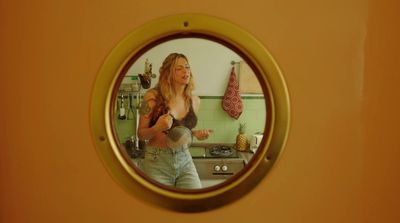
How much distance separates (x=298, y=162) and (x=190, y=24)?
286 mm

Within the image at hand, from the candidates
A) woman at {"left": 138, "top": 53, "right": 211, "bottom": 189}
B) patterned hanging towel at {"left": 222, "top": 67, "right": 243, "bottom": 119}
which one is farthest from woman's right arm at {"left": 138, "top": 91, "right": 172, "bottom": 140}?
patterned hanging towel at {"left": 222, "top": 67, "right": 243, "bottom": 119}

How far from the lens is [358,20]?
1.53 feet

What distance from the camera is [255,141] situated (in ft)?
1.58

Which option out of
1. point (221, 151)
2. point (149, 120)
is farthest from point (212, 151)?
point (149, 120)

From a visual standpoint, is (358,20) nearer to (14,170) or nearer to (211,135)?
(211,135)

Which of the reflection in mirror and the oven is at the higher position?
the reflection in mirror

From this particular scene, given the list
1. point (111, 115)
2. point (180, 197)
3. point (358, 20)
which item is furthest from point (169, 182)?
point (358, 20)

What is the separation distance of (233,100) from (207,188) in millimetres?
153

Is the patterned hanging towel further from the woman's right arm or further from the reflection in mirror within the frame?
the woman's right arm

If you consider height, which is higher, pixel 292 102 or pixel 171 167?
pixel 292 102

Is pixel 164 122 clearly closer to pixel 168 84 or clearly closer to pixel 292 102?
pixel 168 84

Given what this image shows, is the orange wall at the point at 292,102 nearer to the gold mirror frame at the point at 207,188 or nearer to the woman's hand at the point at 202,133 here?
the gold mirror frame at the point at 207,188

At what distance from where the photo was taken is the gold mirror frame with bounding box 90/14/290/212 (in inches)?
18.3

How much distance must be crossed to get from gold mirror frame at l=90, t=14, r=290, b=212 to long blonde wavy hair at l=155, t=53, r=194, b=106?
0.14ft
